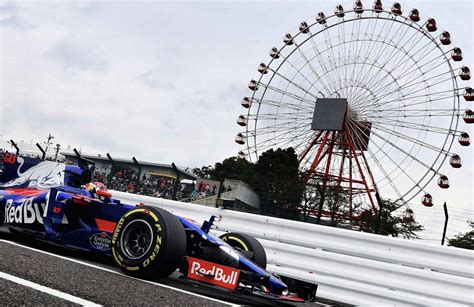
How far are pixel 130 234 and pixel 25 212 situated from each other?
5.58 feet

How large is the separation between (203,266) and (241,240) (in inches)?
51.0

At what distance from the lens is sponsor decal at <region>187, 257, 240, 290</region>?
414cm

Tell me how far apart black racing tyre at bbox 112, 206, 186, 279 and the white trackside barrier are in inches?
83.5

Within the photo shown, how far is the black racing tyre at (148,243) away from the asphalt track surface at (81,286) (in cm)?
12

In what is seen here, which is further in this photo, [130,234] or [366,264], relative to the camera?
[366,264]

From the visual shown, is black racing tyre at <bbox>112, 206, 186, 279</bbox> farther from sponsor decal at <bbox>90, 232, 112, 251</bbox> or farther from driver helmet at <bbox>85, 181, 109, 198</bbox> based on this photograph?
driver helmet at <bbox>85, 181, 109, 198</bbox>

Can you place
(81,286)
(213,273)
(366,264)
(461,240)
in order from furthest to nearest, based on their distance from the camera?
(461,240), (366,264), (213,273), (81,286)

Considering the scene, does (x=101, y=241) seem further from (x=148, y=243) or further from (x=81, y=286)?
(x=81, y=286)

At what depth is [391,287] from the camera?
212 inches

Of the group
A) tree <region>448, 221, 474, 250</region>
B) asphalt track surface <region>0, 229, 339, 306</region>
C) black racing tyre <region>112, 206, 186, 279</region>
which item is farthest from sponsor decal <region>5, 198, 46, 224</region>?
tree <region>448, 221, 474, 250</region>

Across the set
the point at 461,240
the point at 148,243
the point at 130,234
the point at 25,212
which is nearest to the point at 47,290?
the point at 148,243

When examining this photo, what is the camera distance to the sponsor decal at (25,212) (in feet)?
18.3

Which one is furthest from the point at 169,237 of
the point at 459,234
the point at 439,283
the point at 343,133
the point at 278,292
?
the point at 343,133

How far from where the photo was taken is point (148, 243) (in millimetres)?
4570
